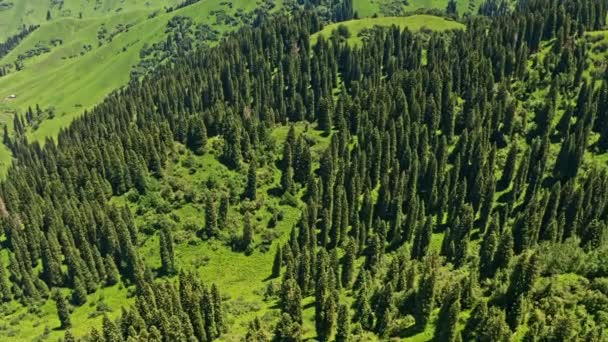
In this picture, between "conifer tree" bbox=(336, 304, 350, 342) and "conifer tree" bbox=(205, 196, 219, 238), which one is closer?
"conifer tree" bbox=(336, 304, 350, 342)

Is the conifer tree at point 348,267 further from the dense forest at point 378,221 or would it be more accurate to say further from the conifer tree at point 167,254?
the conifer tree at point 167,254

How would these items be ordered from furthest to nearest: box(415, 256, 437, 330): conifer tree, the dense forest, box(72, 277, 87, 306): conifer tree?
1. box(72, 277, 87, 306): conifer tree
2. the dense forest
3. box(415, 256, 437, 330): conifer tree

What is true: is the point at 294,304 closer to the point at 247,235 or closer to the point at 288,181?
the point at 247,235

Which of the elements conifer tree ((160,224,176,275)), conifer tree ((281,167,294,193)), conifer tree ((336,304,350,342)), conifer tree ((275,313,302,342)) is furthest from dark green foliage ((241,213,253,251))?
conifer tree ((336,304,350,342))

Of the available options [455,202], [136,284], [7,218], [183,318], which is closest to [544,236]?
[455,202]

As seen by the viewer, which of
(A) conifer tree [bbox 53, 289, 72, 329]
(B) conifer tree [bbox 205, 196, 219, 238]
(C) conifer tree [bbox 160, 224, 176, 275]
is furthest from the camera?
(B) conifer tree [bbox 205, 196, 219, 238]

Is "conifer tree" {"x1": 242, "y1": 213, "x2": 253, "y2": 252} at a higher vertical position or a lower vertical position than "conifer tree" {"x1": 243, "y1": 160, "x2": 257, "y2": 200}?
lower

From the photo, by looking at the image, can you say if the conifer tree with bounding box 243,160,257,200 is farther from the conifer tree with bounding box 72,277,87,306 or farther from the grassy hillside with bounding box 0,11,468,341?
the conifer tree with bounding box 72,277,87,306

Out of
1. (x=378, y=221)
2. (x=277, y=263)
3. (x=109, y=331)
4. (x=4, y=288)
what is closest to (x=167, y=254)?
(x=277, y=263)

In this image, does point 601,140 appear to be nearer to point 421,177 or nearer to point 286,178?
point 421,177

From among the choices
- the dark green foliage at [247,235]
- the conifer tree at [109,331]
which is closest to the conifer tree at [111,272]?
the dark green foliage at [247,235]
